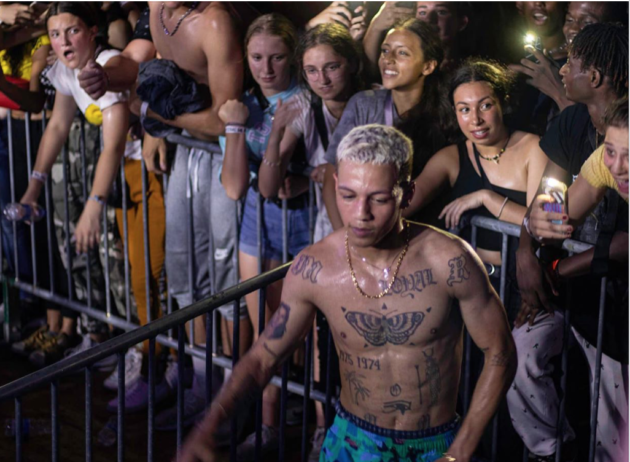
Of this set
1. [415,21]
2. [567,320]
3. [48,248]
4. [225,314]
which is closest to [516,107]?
[415,21]

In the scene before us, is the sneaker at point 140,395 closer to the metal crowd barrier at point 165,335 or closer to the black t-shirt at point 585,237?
the metal crowd barrier at point 165,335

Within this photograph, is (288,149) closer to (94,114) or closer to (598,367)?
(94,114)

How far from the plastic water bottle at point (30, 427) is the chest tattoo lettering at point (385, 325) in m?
2.67

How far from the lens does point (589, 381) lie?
4129 millimetres

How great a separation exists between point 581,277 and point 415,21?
146cm

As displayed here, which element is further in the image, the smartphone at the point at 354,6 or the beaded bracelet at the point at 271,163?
the smartphone at the point at 354,6

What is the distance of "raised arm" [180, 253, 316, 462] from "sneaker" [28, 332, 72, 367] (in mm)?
3133

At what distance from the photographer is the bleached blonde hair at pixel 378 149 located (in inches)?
122

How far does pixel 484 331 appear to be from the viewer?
10.3ft

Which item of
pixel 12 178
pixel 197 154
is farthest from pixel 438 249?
pixel 12 178

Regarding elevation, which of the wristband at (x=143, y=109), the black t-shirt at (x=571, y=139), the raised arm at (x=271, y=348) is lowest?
the raised arm at (x=271, y=348)

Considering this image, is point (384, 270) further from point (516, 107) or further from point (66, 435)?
point (66, 435)

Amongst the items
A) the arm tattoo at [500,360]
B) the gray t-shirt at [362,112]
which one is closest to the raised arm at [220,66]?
the gray t-shirt at [362,112]

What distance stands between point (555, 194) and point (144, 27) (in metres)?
2.96
